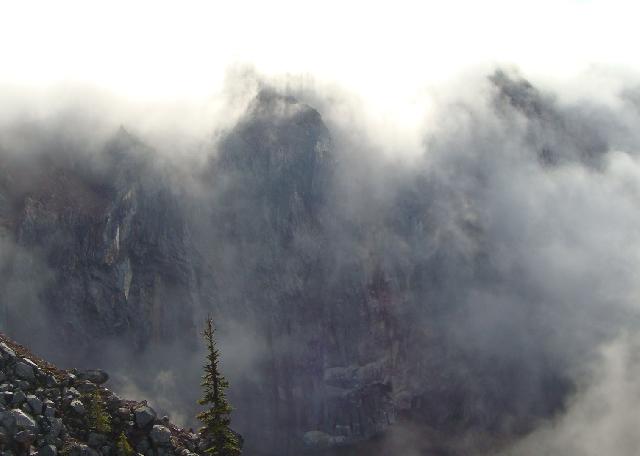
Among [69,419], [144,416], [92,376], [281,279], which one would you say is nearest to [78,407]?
[69,419]

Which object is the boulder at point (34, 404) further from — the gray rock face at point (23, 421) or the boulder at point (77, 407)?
the boulder at point (77, 407)

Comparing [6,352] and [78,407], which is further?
[78,407]

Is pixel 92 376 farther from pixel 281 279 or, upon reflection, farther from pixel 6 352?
pixel 281 279

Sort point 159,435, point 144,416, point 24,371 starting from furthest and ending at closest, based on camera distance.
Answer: point 144,416 → point 159,435 → point 24,371

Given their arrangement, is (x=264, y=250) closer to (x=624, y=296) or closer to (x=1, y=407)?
(x=1, y=407)

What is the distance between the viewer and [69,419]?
8638 cm

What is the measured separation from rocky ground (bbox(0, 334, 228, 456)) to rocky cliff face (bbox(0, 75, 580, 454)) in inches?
1513

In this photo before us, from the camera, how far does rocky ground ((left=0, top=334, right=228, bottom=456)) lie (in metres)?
80.6

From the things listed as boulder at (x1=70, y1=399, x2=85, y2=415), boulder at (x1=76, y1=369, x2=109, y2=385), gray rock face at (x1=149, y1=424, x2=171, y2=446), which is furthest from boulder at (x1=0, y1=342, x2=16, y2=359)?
gray rock face at (x1=149, y1=424, x2=171, y2=446)

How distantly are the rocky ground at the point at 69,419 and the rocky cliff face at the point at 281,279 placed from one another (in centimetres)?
3842

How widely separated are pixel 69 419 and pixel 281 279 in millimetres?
67141

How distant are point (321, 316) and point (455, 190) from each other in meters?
46.1

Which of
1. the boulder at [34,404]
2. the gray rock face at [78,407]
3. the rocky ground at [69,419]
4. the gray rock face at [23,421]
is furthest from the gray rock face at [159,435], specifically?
the gray rock face at [23,421]

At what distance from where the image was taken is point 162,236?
138500mm
